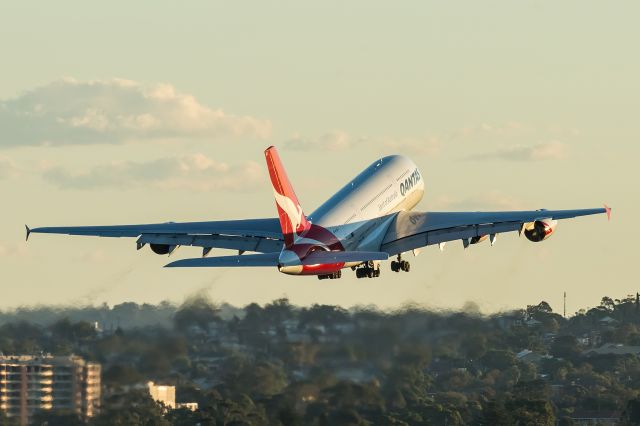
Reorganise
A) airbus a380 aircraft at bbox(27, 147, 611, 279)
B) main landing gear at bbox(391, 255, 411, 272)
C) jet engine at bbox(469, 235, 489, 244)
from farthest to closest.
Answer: main landing gear at bbox(391, 255, 411, 272), jet engine at bbox(469, 235, 489, 244), airbus a380 aircraft at bbox(27, 147, 611, 279)

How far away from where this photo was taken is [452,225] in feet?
393

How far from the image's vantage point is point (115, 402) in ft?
347

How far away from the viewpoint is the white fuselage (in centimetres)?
11631

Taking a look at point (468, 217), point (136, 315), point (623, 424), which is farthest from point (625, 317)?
point (136, 315)

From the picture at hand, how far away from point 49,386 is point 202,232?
17.3 meters

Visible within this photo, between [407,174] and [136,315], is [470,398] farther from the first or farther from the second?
[136,315]

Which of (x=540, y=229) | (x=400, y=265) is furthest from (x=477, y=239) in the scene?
(x=400, y=265)

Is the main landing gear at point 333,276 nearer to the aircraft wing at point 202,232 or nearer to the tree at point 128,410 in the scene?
the aircraft wing at point 202,232

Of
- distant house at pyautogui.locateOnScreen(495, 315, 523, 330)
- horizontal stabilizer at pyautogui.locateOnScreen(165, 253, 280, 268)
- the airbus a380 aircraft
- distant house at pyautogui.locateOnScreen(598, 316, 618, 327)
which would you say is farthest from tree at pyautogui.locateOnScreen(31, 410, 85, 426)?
distant house at pyautogui.locateOnScreen(598, 316, 618, 327)

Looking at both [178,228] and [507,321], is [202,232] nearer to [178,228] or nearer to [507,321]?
[178,228]

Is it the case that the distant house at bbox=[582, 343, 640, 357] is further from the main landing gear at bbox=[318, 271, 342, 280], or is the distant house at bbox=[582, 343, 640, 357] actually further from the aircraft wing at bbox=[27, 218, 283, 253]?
the aircraft wing at bbox=[27, 218, 283, 253]

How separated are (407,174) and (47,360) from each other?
31.5 metres

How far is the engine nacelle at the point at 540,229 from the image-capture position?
120m

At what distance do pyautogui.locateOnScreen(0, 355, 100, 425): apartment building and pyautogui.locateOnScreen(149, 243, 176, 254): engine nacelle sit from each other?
16.4 m
